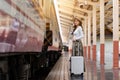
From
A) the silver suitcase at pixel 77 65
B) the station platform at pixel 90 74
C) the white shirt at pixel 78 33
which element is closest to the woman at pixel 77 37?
the white shirt at pixel 78 33

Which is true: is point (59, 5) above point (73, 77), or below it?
above

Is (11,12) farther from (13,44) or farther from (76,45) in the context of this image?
(76,45)

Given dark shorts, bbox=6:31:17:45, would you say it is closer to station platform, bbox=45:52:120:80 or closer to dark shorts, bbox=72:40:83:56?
station platform, bbox=45:52:120:80

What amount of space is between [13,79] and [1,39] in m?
2.16

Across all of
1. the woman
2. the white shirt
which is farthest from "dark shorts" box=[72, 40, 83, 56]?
the white shirt

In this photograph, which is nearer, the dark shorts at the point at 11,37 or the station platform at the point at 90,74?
the dark shorts at the point at 11,37

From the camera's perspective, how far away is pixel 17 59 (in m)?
6.09

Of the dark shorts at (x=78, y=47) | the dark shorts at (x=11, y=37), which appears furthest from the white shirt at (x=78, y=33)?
the dark shorts at (x=11, y=37)

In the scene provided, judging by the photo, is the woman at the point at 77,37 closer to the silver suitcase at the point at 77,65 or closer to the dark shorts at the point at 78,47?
the dark shorts at the point at 78,47

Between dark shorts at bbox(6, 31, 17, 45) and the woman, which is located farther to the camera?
the woman

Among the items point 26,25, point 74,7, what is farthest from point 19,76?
point 74,7

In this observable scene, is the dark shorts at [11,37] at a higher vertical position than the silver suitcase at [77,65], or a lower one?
higher

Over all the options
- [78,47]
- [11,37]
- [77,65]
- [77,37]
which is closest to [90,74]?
[77,65]

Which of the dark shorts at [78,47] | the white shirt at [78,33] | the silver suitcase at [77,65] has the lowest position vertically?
the silver suitcase at [77,65]
